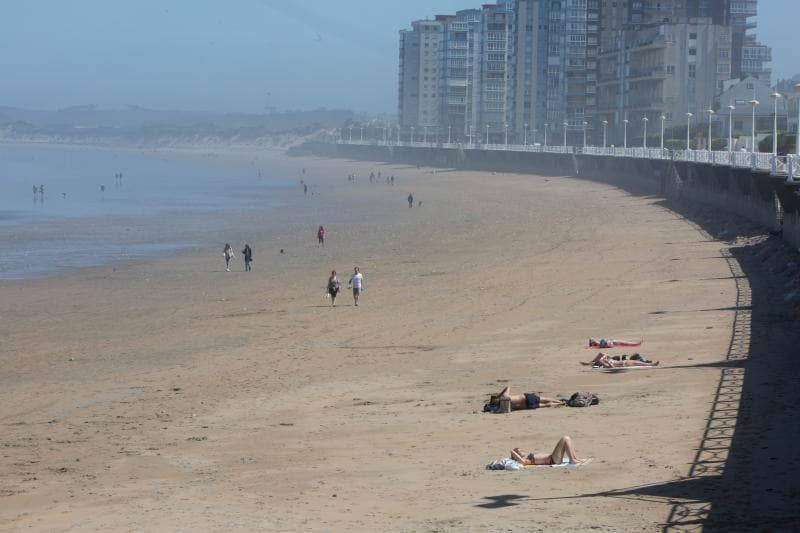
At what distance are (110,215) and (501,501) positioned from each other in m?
53.7

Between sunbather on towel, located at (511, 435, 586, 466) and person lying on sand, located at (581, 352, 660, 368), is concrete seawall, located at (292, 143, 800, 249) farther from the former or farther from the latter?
sunbather on towel, located at (511, 435, 586, 466)

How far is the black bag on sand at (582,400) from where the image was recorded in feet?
53.5

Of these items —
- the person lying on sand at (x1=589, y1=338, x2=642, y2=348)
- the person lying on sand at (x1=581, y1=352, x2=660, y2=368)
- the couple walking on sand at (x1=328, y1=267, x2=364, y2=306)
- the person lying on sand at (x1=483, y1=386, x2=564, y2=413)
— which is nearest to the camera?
the person lying on sand at (x1=483, y1=386, x2=564, y2=413)

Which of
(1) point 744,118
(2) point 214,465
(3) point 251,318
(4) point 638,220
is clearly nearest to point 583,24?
(1) point 744,118

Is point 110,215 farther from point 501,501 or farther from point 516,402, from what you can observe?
point 501,501

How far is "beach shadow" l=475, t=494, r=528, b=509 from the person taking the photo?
1196cm

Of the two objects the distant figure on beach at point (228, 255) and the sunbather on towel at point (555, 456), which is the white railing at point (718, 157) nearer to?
the distant figure on beach at point (228, 255)

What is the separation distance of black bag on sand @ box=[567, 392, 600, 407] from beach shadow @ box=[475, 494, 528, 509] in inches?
164

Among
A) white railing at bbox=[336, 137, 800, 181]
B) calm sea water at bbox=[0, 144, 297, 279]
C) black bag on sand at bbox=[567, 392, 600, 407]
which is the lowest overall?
calm sea water at bbox=[0, 144, 297, 279]

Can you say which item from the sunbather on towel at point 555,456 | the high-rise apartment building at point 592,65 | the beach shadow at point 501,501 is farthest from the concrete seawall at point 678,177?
the beach shadow at point 501,501

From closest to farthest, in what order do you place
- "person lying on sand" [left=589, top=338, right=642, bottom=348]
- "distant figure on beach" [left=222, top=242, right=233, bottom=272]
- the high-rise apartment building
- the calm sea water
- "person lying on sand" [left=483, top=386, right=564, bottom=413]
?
"person lying on sand" [left=483, top=386, right=564, bottom=413], "person lying on sand" [left=589, top=338, right=642, bottom=348], "distant figure on beach" [left=222, top=242, right=233, bottom=272], the calm sea water, the high-rise apartment building

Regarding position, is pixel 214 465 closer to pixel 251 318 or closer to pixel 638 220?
pixel 251 318

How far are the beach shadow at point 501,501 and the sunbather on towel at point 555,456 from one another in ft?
3.80

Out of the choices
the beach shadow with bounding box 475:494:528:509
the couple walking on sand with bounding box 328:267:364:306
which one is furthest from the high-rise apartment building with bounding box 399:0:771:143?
the beach shadow with bounding box 475:494:528:509
